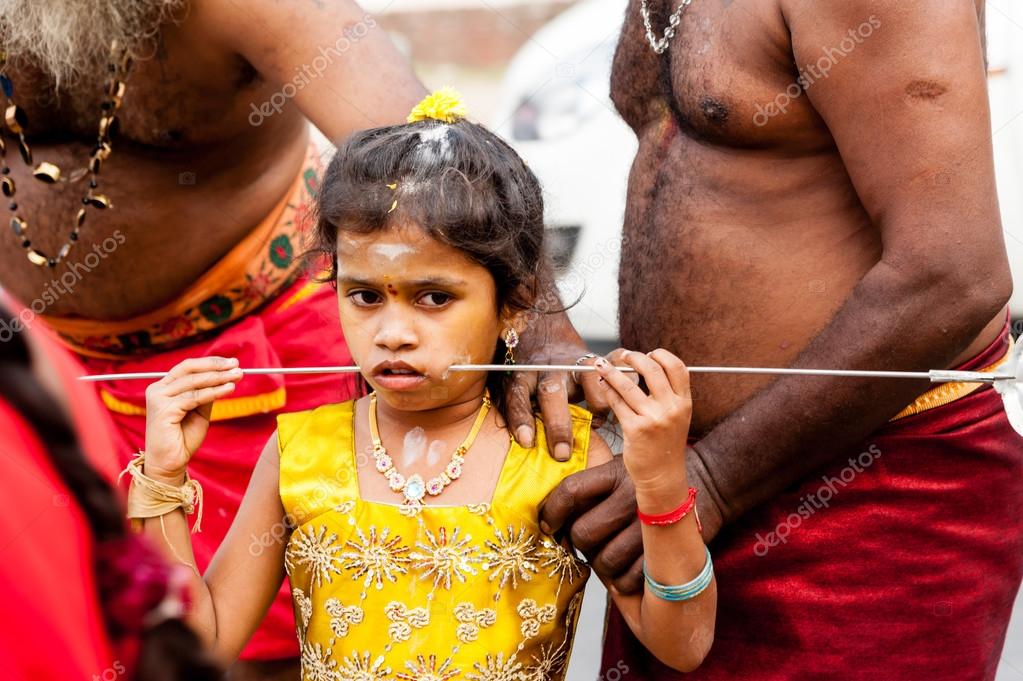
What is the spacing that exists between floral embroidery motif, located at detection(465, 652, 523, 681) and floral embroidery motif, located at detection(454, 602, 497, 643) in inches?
1.6

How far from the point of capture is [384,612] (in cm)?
193

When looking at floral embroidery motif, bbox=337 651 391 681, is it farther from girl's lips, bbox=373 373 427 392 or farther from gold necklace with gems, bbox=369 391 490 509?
girl's lips, bbox=373 373 427 392

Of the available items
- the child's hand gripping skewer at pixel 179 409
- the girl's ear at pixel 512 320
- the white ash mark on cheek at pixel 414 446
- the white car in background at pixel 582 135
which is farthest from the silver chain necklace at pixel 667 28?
the white car in background at pixel 582 135

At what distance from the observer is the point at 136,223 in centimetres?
276

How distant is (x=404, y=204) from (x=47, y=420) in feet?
3.48

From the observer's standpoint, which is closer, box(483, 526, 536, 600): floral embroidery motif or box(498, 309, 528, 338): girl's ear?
box(483, 526, 536, 600): floral embroidery motif

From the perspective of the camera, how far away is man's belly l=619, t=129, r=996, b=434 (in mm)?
1972

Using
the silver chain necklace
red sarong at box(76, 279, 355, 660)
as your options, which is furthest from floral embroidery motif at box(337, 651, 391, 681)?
the silver chain necklace

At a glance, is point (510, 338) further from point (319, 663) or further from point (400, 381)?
point (319, 663)

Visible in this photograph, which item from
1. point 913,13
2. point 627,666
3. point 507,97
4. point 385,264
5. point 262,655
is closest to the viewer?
point 913,13

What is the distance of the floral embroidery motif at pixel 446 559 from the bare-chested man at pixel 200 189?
86 centimetres

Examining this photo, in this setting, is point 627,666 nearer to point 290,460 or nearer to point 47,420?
point 290,460

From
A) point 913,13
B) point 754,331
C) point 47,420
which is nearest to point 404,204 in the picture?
point 754,331

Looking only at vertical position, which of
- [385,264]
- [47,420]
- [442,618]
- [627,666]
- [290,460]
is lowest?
[627,666]
